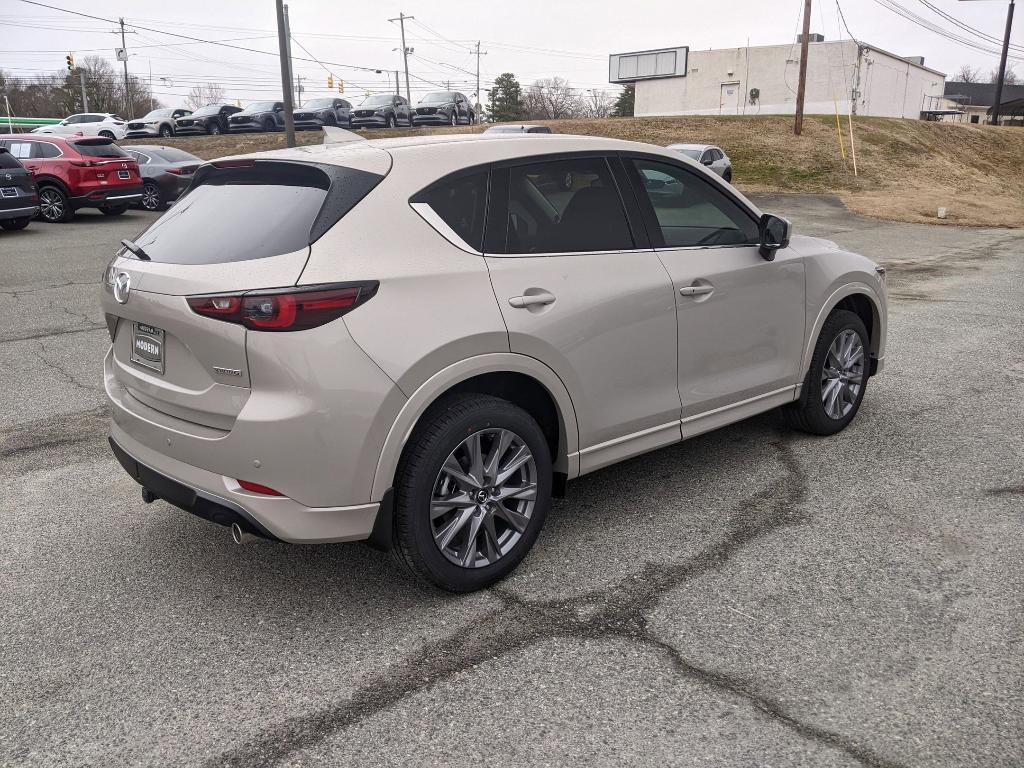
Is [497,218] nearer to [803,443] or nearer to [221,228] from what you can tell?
[221,228]

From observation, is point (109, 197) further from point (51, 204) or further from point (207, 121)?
point (207, 121)

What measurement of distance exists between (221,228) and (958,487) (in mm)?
3738

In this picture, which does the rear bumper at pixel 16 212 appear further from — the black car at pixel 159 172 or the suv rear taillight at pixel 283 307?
the suv rear taillight at pixel 283 307

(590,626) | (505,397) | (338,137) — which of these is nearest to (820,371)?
(505,397)

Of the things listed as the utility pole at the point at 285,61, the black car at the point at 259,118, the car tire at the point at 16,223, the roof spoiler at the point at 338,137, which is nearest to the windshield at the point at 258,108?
the black car at the point at 259,118

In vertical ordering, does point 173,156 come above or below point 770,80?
below

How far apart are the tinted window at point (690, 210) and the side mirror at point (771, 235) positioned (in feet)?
0.27

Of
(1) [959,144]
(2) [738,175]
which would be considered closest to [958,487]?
(2) [738,175]

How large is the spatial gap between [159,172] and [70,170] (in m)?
2.58

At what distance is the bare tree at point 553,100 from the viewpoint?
331 ft

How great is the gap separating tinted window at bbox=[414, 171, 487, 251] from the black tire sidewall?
7.83 feet

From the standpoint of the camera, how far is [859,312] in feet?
18.0

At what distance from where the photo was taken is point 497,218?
3.56 m

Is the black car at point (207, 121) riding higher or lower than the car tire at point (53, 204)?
higher
